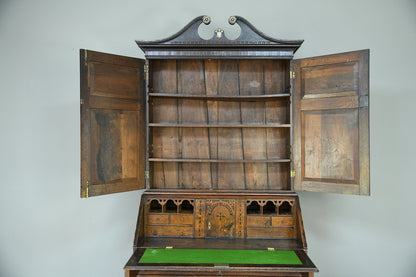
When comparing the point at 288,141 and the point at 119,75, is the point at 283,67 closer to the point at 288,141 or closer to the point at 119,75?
the point at 288,141

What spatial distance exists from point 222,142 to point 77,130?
151cm

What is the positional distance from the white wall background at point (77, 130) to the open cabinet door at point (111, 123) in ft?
2.12

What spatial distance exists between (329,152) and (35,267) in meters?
3.05

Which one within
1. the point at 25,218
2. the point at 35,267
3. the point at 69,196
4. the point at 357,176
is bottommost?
the point at 35,267

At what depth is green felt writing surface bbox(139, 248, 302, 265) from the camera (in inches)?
65.7

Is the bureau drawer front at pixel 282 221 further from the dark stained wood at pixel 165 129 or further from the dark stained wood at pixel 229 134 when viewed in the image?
the dark stained wood at pixel 165 129

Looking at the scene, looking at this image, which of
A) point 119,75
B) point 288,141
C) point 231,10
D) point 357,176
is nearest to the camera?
point 357,176

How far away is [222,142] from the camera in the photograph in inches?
87.8

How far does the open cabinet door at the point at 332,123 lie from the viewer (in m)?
1.74

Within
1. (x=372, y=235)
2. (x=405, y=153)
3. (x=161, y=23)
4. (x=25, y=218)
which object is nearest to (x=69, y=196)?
(x=25, y=218)

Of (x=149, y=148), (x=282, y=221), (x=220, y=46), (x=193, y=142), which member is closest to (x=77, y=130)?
(x=149, y=148)

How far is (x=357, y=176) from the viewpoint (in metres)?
1.76

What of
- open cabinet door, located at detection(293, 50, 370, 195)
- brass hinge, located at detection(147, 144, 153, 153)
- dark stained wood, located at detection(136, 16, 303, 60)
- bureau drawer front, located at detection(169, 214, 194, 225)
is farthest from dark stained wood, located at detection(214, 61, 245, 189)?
brass hinge, located at detection(147, 144, 153, 153)

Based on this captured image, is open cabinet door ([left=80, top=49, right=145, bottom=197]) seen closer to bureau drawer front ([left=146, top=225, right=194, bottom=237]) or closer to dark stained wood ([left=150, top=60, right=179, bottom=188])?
dark stained wood ([left=150, top=60, right=179, bottom=188])
